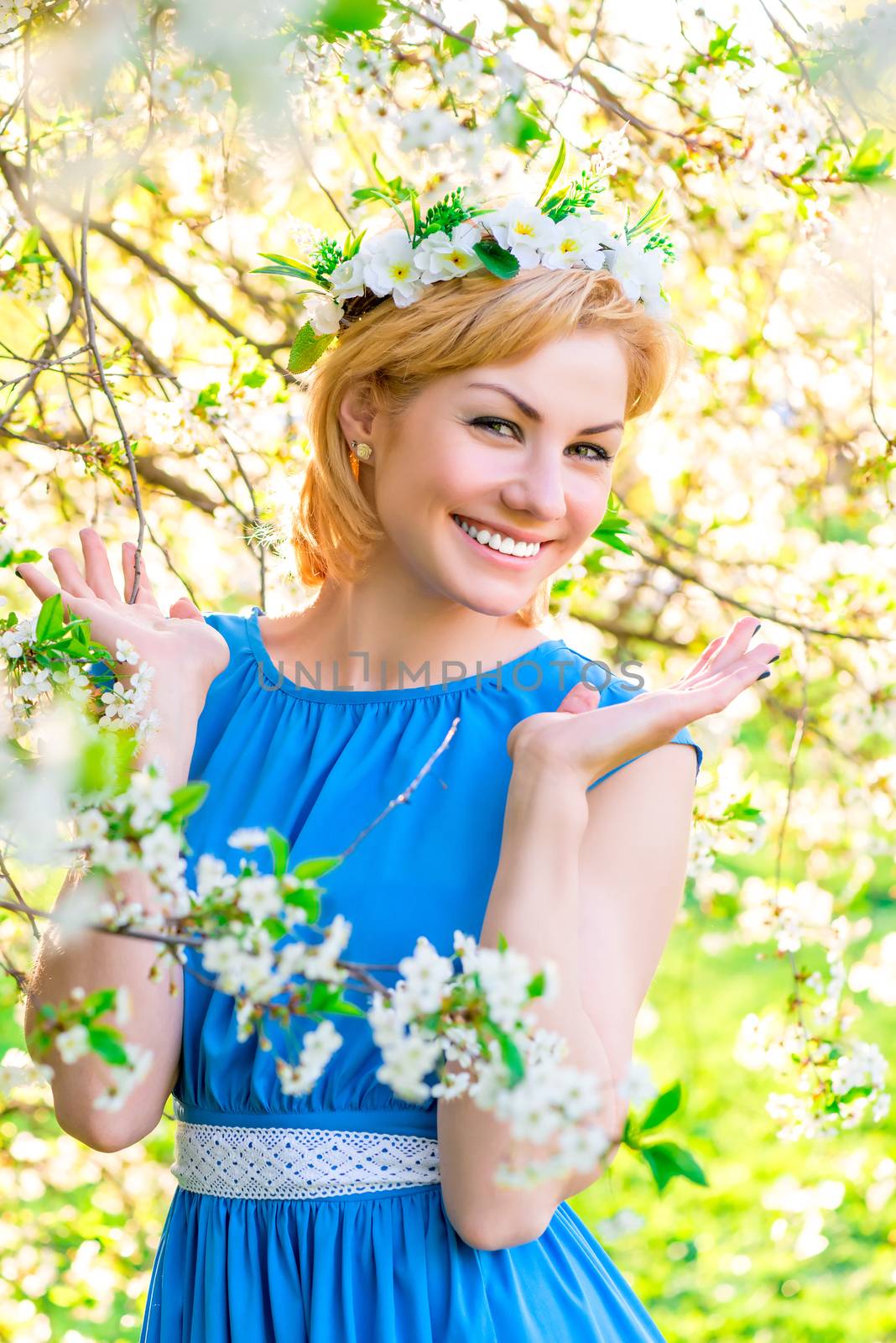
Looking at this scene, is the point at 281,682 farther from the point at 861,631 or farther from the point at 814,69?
the point at 861,631

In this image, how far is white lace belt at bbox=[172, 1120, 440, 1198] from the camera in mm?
1290

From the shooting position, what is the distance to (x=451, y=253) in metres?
1.41

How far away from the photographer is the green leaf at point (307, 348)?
1631mm

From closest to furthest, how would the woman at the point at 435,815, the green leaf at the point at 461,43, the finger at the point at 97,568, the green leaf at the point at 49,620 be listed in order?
the green leaf at the point at 49,620, the woman at the point at 435,815, the finger at the point at 97,568, the green leaf at the point at 461,43

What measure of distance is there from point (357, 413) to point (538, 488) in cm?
29

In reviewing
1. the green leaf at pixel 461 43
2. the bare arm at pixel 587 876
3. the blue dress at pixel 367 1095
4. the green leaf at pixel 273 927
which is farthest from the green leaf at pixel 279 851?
the green leaf at pixel 461 43

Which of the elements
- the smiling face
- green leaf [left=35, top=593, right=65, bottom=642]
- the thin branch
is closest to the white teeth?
the smiling face

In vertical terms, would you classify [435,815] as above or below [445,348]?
below

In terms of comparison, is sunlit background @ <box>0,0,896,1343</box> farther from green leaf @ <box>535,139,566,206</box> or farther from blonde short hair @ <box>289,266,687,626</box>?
blonde short hair @ <box>289,266,687,626</box>

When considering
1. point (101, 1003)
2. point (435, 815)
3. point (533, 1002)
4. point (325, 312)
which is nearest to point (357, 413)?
point (325, 312)

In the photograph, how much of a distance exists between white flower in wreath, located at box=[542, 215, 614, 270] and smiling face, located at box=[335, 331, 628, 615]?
3.5 inches

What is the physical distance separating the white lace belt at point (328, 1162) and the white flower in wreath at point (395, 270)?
0.90 m

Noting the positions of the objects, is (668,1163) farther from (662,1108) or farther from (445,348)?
(445,348)

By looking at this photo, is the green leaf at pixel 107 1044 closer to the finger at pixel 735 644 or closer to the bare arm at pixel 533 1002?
the bare arm at pixel 533 1002
